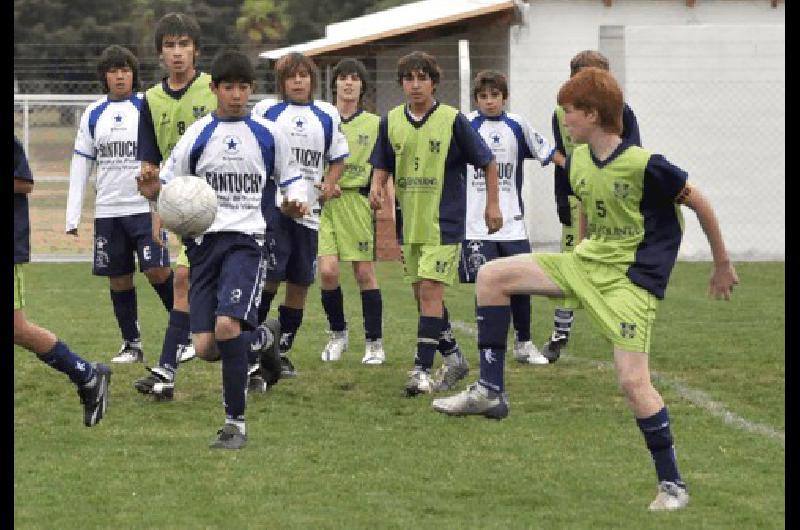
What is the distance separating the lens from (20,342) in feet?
28.2

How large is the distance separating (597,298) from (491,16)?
16520mm

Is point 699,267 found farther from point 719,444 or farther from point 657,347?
point 719,444

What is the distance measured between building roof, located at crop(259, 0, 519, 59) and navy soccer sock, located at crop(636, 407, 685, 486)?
1426 cm

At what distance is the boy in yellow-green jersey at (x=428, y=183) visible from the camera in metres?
10.2

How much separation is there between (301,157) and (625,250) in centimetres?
413

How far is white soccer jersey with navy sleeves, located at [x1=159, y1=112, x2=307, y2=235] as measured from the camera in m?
8.52

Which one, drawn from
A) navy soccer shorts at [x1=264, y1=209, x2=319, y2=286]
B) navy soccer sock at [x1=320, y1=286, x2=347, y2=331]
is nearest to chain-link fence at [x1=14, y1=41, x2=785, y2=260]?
navy soccer sock at [x1=320, y1=286, x2=347, y2=331]

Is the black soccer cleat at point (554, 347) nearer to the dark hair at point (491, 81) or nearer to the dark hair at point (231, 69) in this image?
the dark hair at point (491, 81)

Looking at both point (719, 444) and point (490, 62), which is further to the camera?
point (490, 62)

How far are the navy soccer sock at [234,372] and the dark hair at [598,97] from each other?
6.98 ft

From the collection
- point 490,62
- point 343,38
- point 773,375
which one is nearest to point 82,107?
point 343,38

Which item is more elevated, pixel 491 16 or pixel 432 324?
pixel 491 16

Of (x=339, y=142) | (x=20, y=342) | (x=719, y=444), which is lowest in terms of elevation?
(x=719, y=444)

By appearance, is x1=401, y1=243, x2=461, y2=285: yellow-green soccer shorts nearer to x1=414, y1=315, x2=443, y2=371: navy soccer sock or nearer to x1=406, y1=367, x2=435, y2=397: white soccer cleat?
x1=414, y1=315, x2=443, y2=371: navy soccer sock
